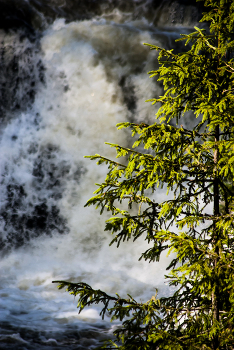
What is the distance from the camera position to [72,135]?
49.5 ft

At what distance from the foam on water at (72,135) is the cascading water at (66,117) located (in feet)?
0.15

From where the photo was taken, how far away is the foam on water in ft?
48.1

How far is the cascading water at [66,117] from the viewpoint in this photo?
14664 millimetres

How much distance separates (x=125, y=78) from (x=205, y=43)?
1146 centimetres

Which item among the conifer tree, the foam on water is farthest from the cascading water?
the conifer tree

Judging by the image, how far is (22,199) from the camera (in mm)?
15305

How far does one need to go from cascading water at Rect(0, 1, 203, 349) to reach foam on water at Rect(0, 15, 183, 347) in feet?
0.15

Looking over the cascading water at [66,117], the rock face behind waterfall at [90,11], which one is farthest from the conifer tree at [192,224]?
the rock face behind waterfall at [90,11]

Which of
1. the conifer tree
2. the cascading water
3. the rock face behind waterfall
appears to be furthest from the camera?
the cascading water

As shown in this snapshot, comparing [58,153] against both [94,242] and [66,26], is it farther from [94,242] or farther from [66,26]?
[66,26]

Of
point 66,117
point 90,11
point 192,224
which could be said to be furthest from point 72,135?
point 192,224

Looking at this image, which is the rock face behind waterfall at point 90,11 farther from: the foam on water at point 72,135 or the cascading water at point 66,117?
the foam on water at point 72,135

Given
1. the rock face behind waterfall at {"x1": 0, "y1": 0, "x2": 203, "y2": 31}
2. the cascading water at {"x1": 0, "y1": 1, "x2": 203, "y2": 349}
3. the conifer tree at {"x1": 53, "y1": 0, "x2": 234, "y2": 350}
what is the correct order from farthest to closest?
the cascading water at {"x1": 0, "y1": 1, "x2": 203, "y2": 349} → the rock face behind waterfall at {"x1": 0, "y1": 0, "x2": 203, "y2": 31} → the conifer tree at {"x1": 53, "y1": 0, "x2": 234, "y2": 350}

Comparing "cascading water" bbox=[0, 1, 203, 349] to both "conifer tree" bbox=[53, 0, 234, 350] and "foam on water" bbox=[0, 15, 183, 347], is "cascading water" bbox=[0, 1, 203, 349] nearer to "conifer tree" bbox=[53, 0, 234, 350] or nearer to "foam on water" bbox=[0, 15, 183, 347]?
"foam on water" bbox=[0, 15, 183, 347]
